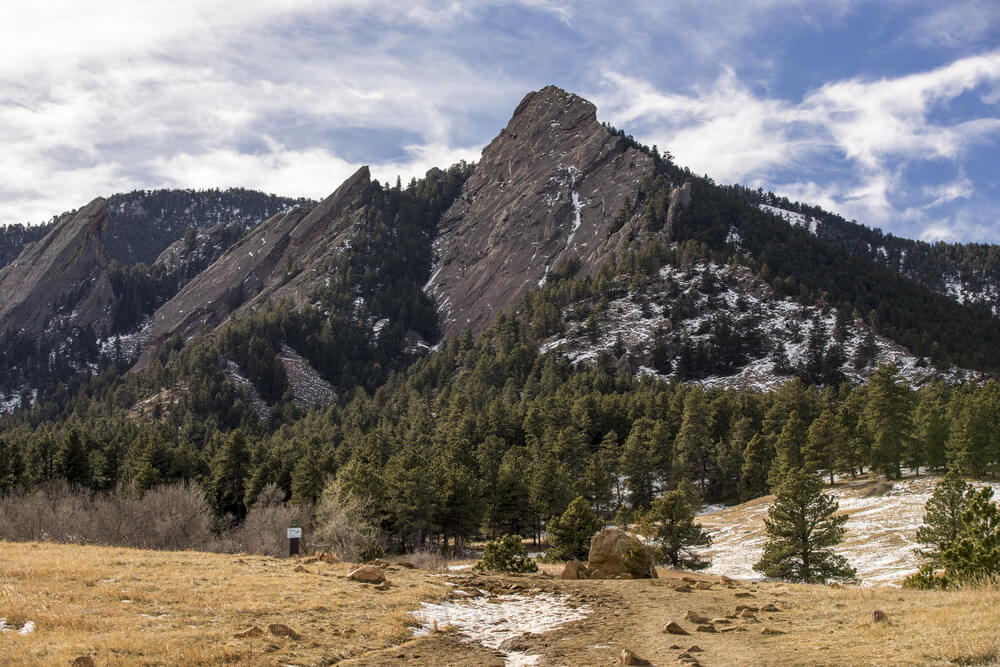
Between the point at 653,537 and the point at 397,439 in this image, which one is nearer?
the point at 653,537

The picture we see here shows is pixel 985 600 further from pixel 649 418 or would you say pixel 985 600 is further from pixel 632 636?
pixel 649 418

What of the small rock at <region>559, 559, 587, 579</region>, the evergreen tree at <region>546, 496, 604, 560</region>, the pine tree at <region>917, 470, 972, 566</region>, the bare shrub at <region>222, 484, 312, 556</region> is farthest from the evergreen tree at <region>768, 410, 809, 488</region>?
the small rock at <region>559, 559, 587, 579</region>

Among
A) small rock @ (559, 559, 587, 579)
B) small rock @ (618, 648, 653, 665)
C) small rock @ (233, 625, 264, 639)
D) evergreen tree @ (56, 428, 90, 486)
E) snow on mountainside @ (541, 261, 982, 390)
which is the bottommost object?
small rock @ (559, 559, 587, 579)

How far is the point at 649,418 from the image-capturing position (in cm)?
10094

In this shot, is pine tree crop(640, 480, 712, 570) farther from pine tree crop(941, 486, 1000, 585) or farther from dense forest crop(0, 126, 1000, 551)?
pine tree crop(941, 486, 1000, 585)

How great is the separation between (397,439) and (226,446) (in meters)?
31.9

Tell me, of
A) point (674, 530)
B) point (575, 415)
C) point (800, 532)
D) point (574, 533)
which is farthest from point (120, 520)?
point (575, 415)

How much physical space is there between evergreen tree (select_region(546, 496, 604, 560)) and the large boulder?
1357 cm

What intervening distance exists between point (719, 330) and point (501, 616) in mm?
149330

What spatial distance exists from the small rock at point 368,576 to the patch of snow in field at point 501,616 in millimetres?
3155

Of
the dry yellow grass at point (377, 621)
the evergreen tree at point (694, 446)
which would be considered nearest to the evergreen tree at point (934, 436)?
the evergreen tree at point (694, 446)

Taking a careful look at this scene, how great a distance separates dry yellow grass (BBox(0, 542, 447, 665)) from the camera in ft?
41.6

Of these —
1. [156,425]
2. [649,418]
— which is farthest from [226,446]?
[156,425]

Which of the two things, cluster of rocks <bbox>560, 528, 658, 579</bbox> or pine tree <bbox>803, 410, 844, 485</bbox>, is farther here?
pine tree <bbox>803, 410, 844, 485</bbox>
